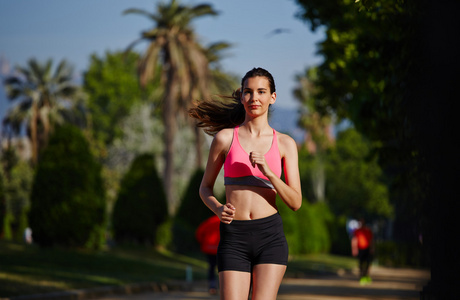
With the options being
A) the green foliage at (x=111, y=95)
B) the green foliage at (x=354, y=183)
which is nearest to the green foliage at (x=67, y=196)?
the green foliage at (x=111, y=95)

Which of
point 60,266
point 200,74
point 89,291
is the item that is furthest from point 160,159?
point 89,291

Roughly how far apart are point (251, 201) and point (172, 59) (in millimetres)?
39101

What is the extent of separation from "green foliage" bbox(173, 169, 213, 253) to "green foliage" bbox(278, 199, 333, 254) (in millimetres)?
6165

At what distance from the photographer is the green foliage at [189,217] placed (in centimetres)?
3284

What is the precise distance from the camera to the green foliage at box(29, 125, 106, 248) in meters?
23.1

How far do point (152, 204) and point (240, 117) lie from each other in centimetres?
2493

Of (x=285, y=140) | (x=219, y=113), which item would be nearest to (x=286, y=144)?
(x=285, y=140)

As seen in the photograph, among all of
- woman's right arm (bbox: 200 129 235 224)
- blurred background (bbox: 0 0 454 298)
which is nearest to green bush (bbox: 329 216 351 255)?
blurred background (bbox: 0 0 454 298)

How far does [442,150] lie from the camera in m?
3.35

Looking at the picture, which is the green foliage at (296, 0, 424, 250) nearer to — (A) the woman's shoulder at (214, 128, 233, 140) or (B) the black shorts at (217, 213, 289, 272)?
(B) the black shorts at (217, 213, 289, 272)

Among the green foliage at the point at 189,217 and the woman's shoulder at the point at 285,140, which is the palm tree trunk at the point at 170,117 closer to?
the green foliage at the point at 189,217

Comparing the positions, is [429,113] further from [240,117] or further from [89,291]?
[89,291]

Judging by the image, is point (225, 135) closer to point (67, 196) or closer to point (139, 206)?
point (67, 196)

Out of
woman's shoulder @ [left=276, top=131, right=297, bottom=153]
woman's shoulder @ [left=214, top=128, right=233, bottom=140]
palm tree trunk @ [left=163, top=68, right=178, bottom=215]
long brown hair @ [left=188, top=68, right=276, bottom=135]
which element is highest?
palm tree trunk @ [left=163, top=68, right=178, bottom=215]
